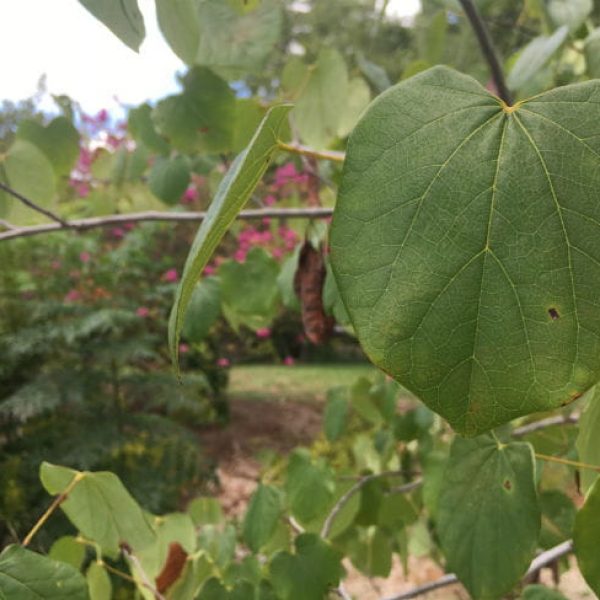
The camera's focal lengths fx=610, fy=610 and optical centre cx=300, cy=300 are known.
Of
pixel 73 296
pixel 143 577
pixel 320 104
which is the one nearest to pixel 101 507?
pixel 143 577

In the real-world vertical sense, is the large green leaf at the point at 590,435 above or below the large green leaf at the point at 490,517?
above

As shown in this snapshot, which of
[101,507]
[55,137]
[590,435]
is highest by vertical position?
[55,137]

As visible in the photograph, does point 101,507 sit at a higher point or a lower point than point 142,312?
higher

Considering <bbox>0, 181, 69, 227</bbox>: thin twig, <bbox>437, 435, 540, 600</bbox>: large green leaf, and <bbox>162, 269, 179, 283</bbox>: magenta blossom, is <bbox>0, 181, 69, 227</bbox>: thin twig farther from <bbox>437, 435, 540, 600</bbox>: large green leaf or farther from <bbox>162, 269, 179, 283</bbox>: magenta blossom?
<bbox>162, 269, 179, 283</bbox>: magenta blossom

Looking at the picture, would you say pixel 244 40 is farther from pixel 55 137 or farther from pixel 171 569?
pixel 171 569

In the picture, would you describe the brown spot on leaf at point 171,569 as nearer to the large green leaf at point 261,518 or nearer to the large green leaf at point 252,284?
the large green leaf at point 261,518

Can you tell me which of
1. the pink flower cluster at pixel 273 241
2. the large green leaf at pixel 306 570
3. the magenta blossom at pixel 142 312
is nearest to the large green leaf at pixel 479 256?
the large green leaf at pixel 306 570
